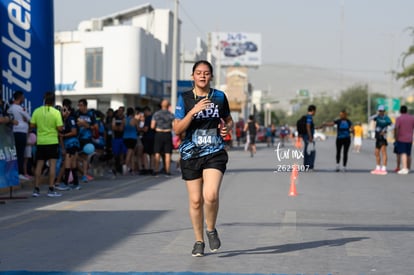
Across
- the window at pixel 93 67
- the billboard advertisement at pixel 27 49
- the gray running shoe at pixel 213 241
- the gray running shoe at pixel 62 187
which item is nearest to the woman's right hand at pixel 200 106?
the gray running shoe at pixel 213 241

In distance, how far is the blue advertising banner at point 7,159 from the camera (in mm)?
14275

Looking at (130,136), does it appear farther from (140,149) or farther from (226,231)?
(226,231)

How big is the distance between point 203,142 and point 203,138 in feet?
0.13

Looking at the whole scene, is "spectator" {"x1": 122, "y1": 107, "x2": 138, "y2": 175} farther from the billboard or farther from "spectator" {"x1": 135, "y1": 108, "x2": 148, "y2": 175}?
the billboard

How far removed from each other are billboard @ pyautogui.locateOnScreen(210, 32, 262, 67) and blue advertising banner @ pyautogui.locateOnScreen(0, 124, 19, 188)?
344 ft

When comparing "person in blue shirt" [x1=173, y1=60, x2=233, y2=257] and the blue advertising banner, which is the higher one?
"person in blue shirt" [x1=173, y1=60, x2=233, y2=257]

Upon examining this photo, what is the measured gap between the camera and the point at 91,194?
15727mm

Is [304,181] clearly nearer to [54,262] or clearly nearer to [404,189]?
[404,189]

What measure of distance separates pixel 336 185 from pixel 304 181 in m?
1.39

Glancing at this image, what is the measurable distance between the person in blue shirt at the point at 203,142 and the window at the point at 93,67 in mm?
46667

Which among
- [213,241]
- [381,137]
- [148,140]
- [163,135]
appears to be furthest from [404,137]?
[213,241]

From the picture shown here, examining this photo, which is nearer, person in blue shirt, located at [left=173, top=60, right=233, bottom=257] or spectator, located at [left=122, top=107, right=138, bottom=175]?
person in blue shirt, located at [left=173, top=60, right=233, bottom=257]

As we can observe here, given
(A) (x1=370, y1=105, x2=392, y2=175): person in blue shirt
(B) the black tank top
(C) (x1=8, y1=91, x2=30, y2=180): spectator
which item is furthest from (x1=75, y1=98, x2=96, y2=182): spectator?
(B) the black tank top

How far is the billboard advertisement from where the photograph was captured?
18.0 meters
